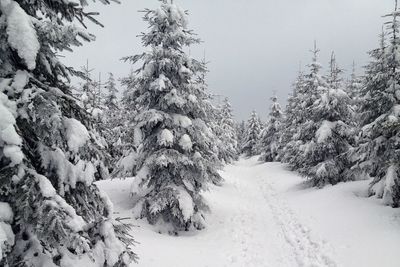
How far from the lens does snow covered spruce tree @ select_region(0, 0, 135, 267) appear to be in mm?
4898

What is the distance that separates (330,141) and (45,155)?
20495mm

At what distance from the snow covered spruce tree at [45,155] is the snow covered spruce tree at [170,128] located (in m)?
8.35

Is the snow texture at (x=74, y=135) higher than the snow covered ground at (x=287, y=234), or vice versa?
the snow texture at (x=74, y=135)

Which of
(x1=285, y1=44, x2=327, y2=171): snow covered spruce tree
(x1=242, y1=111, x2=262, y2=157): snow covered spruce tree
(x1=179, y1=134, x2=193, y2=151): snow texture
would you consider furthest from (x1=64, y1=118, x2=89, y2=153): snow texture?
(x1=242, y1=111, x2=262, y2=157): snow covered spruce tree

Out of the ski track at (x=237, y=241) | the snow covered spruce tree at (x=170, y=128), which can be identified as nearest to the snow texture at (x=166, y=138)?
the snow covered spruce tree at (x=170, y=128)

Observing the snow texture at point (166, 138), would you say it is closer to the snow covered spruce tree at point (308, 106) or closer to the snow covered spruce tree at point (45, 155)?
the snow covered spruce tree at point (45, 155)

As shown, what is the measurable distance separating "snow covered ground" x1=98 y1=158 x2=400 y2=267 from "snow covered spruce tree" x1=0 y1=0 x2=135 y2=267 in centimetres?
479

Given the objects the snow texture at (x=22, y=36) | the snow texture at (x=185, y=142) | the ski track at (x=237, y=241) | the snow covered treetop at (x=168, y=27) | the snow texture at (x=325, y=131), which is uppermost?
the snow covered treetop at (x=168, y=27)

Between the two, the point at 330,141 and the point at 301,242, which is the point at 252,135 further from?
the point at 301,242

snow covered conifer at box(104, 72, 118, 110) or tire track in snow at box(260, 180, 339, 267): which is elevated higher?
snow covered conifer at box(104, 72, 118, 110)

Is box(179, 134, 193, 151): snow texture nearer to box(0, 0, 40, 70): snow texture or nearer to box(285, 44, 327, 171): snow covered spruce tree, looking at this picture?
box(0, 0, 40, 70): snow texture

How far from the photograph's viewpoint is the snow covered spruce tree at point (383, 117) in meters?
15.3

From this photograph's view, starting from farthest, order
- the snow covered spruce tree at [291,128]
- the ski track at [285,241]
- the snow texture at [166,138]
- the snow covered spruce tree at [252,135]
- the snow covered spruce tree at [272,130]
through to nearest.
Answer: the snow covered spruce tree at [252,135]
the snow covered spruce tree at [272,130]
the snow covered spruce tree at [291,128]
the snow texture at [166,138]
the ski track at [285,241]

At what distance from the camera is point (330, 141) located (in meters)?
23.4
